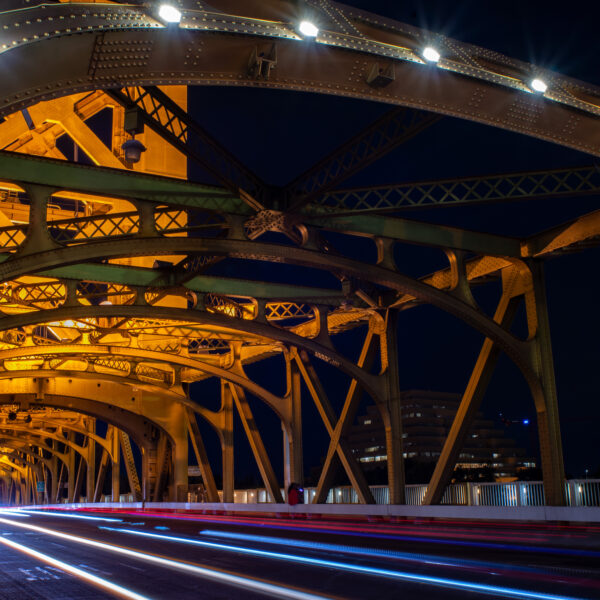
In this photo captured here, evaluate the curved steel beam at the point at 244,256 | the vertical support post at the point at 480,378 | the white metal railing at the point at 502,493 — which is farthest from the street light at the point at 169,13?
the vertical support post at the point at 480,378

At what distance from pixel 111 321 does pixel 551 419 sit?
20.2m

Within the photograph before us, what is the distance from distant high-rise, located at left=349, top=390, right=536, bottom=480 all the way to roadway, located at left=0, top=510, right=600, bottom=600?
459ft

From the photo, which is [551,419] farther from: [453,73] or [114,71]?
[114,71]

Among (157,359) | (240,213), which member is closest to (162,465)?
(157,359)

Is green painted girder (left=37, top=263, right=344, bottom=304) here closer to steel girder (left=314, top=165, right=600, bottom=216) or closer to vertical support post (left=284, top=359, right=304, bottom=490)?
vertical support post (left=284, top=359, right=304, bottom=490)

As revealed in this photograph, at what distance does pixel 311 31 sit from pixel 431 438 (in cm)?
15297

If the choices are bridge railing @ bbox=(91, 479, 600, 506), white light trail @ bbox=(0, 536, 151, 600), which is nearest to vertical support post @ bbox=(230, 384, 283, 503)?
bridge railing @ bbox=(91, 479, 600, 506)

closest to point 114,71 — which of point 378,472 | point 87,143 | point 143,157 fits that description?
point 87,143

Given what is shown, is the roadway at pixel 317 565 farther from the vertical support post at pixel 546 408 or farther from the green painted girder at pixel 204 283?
the green painted girder at pixel 204 283

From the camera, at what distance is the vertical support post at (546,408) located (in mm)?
21172

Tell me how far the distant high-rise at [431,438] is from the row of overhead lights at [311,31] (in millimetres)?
145155

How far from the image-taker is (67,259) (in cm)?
1761

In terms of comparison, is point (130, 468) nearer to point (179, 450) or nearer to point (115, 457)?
point (115, 457)

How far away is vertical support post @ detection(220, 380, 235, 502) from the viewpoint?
40.5m
